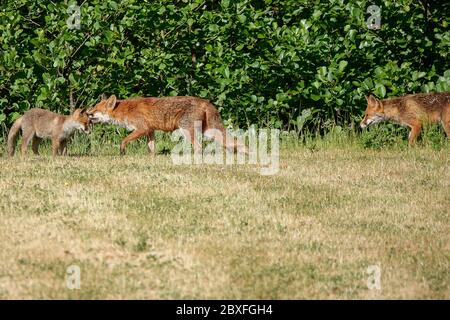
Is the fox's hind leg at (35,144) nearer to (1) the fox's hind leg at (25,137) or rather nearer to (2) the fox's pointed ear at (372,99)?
(1) the fox's hind leg at (25,137)

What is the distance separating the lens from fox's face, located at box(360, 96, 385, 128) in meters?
13.7

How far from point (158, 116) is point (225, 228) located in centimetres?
498

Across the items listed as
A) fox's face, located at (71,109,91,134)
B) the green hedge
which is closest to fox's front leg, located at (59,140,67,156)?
fox's face, located at (71,109,91,134)

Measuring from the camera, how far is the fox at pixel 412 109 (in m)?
13.6

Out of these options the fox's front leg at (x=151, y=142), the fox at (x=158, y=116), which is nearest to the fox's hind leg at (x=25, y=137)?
the fox at (x=158, y=116)

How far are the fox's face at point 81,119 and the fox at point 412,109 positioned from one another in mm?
4455

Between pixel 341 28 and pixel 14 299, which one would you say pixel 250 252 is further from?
pixel 341 28

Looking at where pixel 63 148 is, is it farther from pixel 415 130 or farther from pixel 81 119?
pixel 415 130

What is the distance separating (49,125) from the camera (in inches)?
527

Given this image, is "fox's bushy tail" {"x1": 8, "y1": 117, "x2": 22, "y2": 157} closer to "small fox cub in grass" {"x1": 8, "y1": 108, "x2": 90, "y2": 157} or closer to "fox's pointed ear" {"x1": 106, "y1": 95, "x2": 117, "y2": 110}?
"small fox cub in grass" {"x1": 8, "y1": 108, "x2": 90, "y2": 157}

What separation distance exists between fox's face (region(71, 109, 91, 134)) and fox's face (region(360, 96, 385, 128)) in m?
4.48

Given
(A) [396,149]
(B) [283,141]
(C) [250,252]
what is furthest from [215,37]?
(C) [250,252]

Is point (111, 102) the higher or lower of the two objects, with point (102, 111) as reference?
higher

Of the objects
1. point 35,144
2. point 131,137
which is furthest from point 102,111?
point 35,144
